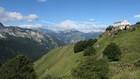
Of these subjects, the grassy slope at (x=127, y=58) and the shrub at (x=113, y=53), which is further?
the shrub at (x=113, y=53)

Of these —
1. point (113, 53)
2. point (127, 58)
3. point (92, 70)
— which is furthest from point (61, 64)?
point (92, 70)

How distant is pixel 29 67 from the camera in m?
88.4

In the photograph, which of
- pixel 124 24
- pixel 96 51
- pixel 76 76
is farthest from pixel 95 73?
pixel 124 24

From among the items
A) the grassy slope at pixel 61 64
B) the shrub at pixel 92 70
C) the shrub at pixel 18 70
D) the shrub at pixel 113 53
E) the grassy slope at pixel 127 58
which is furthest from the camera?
the grassy slope at pixel 61 64

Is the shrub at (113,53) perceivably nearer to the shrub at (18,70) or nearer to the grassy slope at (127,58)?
the grassy slope at (127,58)

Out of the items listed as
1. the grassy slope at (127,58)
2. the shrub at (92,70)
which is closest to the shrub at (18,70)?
the grassy slope at (127,58)

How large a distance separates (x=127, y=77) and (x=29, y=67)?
44.9 metres

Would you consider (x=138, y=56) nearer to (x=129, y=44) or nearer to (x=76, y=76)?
(x=129, y=44)

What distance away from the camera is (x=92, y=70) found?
5609cm

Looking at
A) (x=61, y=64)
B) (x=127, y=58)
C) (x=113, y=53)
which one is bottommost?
(x=61, y=64)

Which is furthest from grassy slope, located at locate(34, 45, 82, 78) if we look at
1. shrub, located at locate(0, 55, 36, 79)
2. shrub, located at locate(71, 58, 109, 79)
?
shrub, located at locate(71, 58, 109, 79)

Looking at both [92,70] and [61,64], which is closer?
[92,70]

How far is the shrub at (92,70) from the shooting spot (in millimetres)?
55562

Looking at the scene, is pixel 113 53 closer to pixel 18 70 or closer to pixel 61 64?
pixel 18 70
